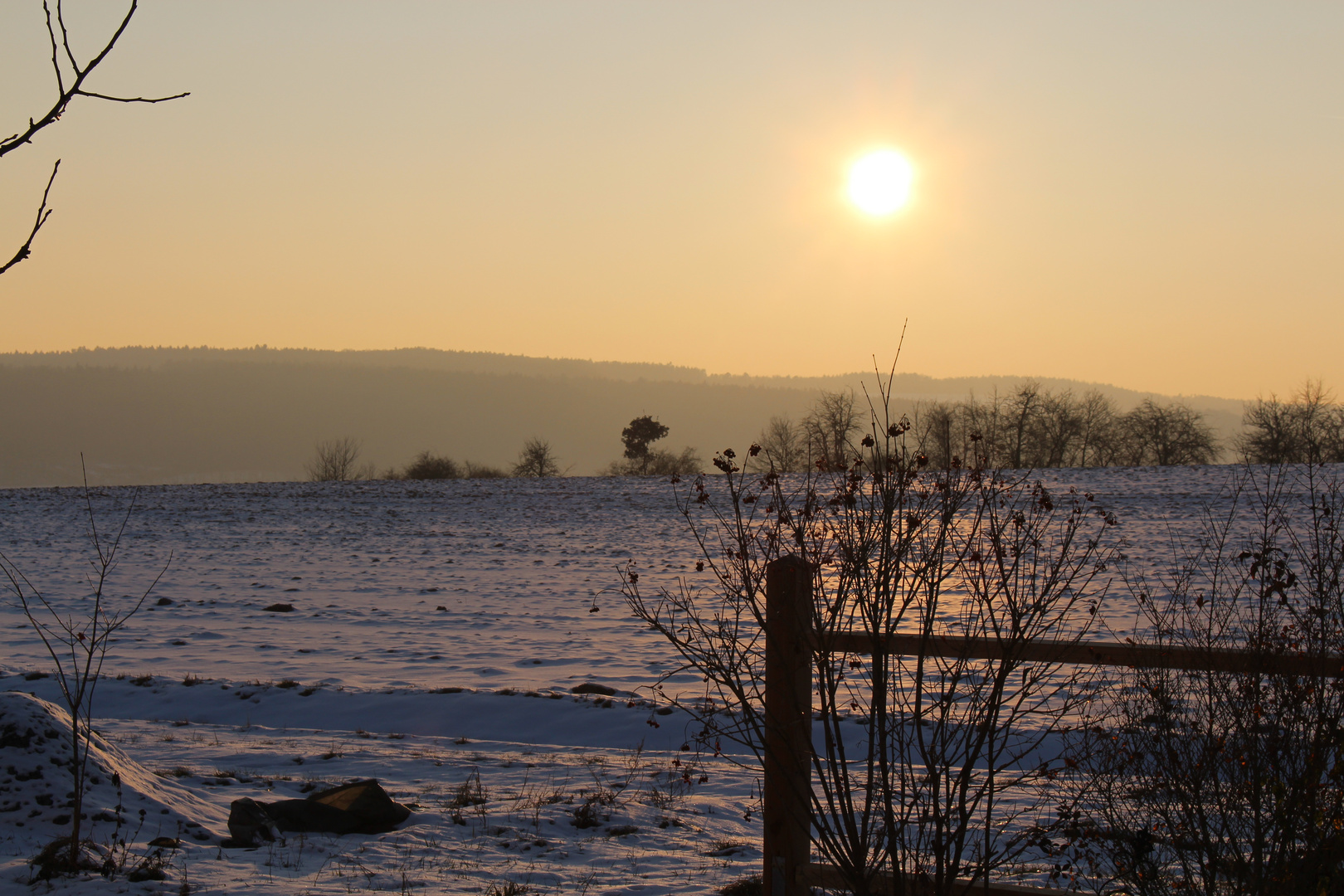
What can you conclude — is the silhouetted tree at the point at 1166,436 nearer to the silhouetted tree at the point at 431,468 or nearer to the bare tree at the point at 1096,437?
the bare tree at the point at 1096,437

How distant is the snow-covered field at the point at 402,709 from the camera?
4980 millimetres

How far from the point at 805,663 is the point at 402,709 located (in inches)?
312

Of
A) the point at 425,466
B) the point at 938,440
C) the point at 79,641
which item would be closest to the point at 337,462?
the point at 425,466

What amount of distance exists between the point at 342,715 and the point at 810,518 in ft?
26.6

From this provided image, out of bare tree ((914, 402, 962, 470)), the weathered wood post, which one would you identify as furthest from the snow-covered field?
bare tree ((914, 402, 962, 470))

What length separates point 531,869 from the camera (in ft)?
16.3

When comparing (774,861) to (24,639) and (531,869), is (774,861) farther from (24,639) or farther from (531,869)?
(24,639)

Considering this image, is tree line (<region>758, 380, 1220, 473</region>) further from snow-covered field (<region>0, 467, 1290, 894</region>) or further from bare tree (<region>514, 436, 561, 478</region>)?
snow-covered field (<region>0, 467, 1290, 894</region>)

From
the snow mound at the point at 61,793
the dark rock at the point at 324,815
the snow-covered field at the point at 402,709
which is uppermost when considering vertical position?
the snow mound at the point at 61,793

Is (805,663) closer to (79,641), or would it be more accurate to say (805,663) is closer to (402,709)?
(79,641)

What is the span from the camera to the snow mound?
4812mm

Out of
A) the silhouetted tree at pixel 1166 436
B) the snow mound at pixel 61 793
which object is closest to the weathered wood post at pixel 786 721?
the snow mound at pixel 61 793

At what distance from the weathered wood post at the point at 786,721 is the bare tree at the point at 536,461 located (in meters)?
70.7

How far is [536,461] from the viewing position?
247ft
